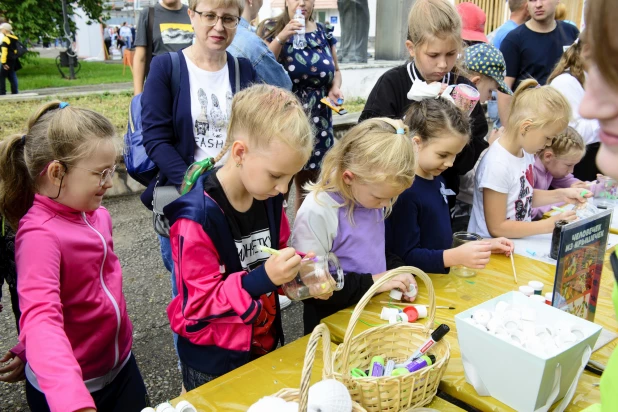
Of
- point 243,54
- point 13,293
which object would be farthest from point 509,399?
point 243,54

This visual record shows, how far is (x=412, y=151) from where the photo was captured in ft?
5.99

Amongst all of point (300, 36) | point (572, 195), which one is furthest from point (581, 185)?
point (300, 36)

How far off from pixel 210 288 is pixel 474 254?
981 millimetres

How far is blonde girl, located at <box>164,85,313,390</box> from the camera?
142 cm

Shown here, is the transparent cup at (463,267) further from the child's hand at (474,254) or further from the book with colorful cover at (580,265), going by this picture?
the book with colorful cover at (580,265)

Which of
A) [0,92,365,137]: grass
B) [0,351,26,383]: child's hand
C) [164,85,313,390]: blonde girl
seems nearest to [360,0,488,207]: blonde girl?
[164,85,313,390]: blonde girl

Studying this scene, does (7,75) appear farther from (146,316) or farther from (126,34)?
(126,34)

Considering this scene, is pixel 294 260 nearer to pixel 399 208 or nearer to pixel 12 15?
pixel 399 208

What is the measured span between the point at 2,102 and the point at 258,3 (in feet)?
22.3

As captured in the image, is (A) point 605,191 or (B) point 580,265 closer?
(B) point 580,265

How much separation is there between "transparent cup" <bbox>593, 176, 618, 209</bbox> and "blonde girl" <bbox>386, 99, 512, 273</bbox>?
41.8 inches

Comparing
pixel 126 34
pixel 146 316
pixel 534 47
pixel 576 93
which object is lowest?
pixel 146 316

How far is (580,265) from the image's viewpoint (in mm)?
1504

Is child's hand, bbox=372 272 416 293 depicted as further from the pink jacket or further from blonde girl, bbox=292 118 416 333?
the pink jacket
